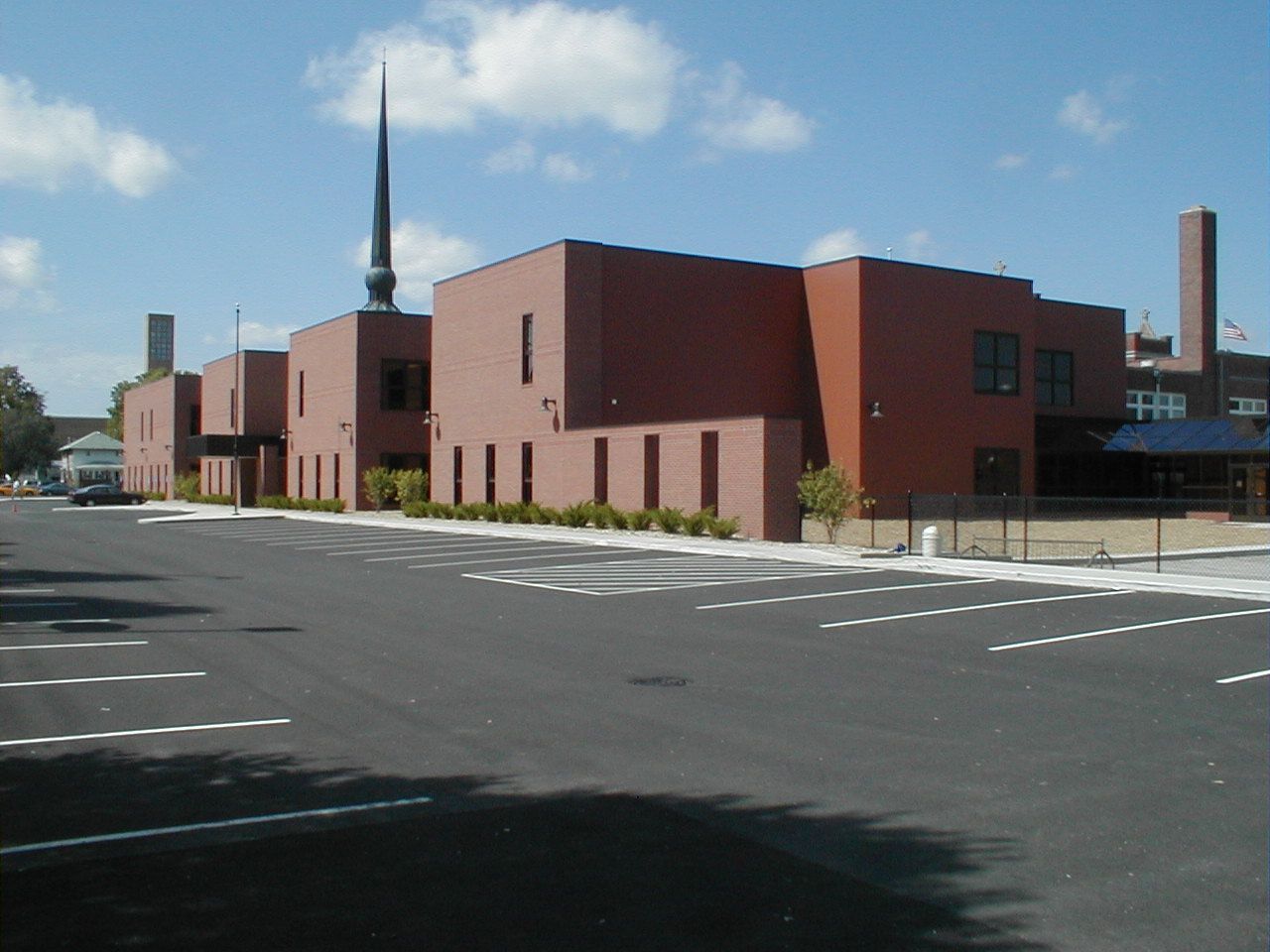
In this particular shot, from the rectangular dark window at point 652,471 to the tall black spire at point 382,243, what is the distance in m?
32.5

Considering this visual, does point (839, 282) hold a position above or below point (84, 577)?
above

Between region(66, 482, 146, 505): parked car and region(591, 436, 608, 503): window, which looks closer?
region(591, 436, 608, 503): window

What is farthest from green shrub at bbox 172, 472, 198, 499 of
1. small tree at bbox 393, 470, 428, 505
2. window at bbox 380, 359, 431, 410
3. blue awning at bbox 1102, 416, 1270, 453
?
blue awning at bbox 1102, 416, 1270, 453

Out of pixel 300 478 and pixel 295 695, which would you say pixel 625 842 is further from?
pixel 300 478

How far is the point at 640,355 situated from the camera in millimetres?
41094

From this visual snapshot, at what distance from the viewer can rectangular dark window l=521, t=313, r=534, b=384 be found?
4175 centimetres

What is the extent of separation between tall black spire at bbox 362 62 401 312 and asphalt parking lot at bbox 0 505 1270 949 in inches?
2029

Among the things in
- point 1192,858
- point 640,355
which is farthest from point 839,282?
point 1192,858

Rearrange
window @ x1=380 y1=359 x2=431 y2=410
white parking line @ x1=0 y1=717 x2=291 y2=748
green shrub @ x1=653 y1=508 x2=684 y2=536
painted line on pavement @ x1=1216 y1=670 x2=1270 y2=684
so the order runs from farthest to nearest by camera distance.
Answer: window @ x1=380 y1=359 x2=431 y2=410
green shrub @ x1=653 y1=508 x2=684 y2=536
painted line on pavement @ x1=1216 y1=670 x2=1270 y2=684
white parking line @ x1=0 y1=717 x2=291 y2=748

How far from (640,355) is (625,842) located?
1391 inches

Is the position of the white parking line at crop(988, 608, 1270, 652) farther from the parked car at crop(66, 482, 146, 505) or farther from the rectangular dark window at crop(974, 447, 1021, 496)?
the parked car at crop(66, 482, 146, 505)

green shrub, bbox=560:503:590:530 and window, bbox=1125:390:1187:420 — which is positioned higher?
window, bbox=1125:390:1187:420

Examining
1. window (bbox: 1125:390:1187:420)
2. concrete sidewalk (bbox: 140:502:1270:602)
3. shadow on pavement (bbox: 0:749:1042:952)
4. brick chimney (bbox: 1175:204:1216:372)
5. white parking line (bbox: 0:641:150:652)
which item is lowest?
shadow on pavement (bbox: 0:749:1042:952)

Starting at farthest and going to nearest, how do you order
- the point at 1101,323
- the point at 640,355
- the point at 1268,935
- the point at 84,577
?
the point at 1101,323 < the point at 640,355 < the point at 84,577 < the point at 1268,935
